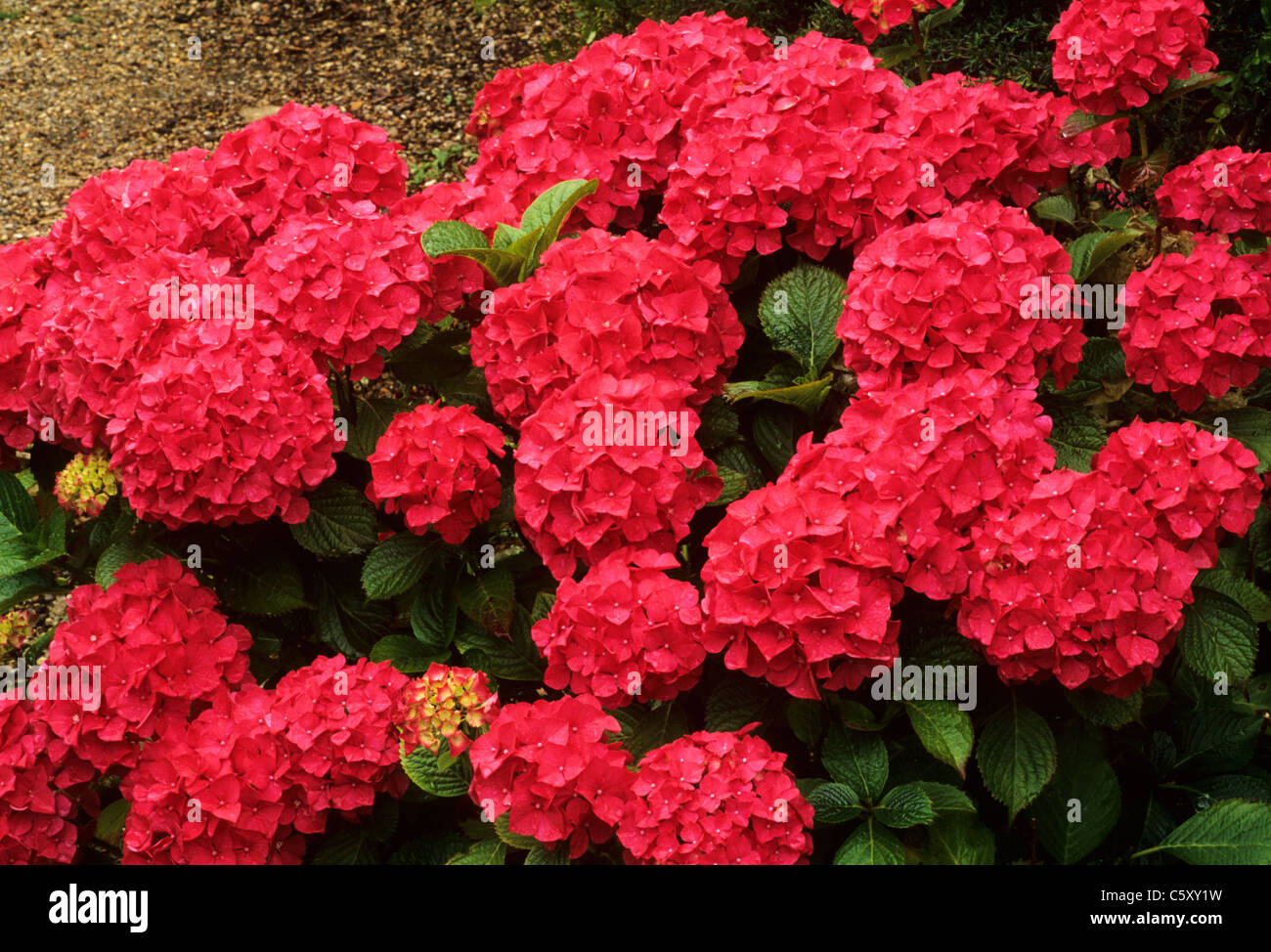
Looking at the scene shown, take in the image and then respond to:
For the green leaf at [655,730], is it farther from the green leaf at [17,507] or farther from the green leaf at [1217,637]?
the green leaf at [17,507]

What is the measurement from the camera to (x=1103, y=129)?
2768 mm

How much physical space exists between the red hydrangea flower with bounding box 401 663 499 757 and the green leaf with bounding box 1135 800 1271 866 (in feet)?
4.51

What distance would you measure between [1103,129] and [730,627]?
1.66 metres

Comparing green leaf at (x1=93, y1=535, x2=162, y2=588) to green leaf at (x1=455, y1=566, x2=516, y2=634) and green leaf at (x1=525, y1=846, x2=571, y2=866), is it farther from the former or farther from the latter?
green leaf at (x1=525, y1=846, x2=571, y2=866)

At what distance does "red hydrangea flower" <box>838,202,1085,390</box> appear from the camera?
2219 mm

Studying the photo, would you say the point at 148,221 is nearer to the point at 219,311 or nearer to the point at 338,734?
the point at 219,311

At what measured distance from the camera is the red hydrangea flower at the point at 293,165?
280 centimetres

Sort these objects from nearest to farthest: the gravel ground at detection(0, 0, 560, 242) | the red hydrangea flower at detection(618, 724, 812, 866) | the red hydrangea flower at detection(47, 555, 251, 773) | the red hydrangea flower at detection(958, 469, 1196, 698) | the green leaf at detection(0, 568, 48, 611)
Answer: the red hydrangea flower at detection(618, 724, 812, 866), the red hydrangea flower at detection(958, 469, 1196, 698), the red hydrangea flower at detection(47, 555, 251, 773), the green leaf at detection(0, 568, 48, 611), the gravel ground at detection(0, 0, 560, 242)

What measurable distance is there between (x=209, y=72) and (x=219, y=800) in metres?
6.04

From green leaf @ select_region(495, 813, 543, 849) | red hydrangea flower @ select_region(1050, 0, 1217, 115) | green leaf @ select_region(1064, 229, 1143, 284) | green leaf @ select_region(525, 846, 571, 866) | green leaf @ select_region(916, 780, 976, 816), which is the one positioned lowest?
green leaf @ select_region(525, 846, 571, 866)

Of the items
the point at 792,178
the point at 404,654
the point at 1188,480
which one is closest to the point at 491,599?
the point at 404,654

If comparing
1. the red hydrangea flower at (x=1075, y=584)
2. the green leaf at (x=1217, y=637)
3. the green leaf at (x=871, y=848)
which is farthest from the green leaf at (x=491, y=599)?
the green leaf at (x=1217, y=637)

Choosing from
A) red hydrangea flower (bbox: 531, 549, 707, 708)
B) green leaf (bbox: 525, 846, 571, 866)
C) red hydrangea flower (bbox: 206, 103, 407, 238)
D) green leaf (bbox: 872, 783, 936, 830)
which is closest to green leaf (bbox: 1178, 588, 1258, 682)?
green leaf (bbox: 872, 783, 936, 830)

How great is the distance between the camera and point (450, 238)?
253 cm
